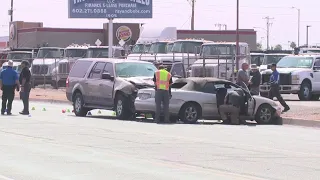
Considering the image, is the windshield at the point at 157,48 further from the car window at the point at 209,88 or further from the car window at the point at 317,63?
the car window at the point at 209,88

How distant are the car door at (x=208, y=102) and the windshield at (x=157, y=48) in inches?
631

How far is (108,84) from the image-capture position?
22.6 meters

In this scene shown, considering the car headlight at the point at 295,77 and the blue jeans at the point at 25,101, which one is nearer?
the blue jeans at the point at 25,101

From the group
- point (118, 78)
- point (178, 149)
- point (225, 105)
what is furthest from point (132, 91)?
point (178, 149)

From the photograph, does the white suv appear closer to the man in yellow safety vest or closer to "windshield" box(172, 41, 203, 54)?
"windshield" box(172, 41, 203, 54)

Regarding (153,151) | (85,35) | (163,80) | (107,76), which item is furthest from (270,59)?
(85,35)

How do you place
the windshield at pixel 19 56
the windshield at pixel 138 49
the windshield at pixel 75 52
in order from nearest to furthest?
1. the windshield at pixel 138 49
2. the windshield at pixel 75 52
3. the windshield at pixel 19 56

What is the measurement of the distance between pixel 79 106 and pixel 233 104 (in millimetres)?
5673

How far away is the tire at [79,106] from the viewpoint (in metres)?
23.8

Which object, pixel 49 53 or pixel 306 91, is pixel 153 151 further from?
pixel 49 53

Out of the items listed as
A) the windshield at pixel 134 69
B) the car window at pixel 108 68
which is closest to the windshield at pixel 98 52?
the windshield at pixel 134 69

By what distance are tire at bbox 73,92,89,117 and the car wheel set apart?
232 inches

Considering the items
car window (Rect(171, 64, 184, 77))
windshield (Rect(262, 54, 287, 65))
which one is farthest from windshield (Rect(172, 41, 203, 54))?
car window (Rect(171, 64, 184, 77))

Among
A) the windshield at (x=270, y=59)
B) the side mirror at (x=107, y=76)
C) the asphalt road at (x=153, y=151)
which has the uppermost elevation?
the windshield at (x=270, y=59)
